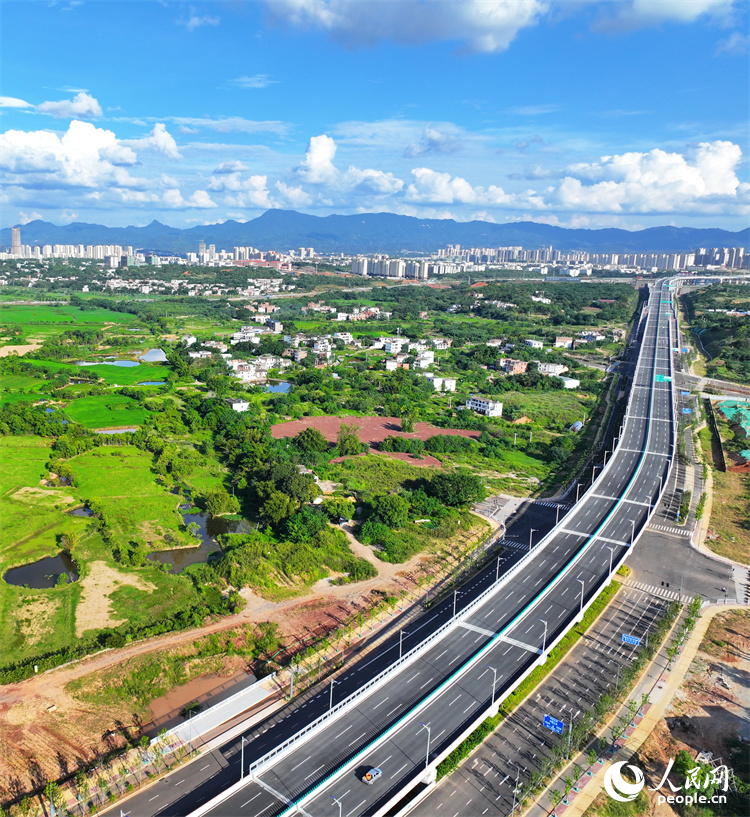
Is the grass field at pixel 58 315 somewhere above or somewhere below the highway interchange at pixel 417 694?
above

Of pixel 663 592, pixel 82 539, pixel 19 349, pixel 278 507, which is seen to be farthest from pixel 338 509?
pixel 19 349

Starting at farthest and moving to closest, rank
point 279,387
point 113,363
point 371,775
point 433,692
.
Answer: point 113,363
point 279,387
point 433,692
point 371,775

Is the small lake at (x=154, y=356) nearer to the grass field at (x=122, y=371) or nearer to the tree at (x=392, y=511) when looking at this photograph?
the grass field at (x=122, y=371)

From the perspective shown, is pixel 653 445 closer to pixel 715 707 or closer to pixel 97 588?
pixel 715 707

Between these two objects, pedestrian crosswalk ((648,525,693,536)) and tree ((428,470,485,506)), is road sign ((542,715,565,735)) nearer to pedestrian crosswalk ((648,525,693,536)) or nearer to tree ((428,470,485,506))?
tree ((428,470,485,506))

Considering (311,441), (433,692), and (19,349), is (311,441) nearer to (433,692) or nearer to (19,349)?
(433,692)

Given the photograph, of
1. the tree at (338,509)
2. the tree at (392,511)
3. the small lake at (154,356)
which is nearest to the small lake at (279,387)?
the small lake at (154,356)
